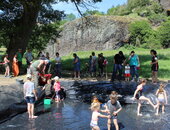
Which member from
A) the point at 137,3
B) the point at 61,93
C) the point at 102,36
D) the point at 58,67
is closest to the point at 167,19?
the point at 102,36

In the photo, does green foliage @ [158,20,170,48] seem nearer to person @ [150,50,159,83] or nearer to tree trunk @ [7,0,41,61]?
tree trunk @ [7,0,41,61]

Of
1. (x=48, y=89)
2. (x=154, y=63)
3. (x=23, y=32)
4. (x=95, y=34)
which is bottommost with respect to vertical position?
(x=48, y=89)

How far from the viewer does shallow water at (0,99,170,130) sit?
870cm

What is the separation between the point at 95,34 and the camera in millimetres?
36844

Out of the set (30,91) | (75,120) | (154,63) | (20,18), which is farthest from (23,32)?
(75,120)

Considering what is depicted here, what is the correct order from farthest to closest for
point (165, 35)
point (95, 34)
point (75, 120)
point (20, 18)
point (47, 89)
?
point (95, 34) < point (165, 35) < point (20, 18) < point (47, 89) < point (75, 120)

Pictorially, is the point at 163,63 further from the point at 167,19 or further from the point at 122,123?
the point at 167,19

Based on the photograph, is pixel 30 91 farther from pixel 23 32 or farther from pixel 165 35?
pixel 165 35

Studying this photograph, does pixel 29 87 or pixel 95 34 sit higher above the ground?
pixel 95 34

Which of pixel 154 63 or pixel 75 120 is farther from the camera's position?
pixel 154 63

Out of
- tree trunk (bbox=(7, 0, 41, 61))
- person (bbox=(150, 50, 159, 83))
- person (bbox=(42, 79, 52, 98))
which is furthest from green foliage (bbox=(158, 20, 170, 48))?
person (bbox=(42, 79, 52, 98))

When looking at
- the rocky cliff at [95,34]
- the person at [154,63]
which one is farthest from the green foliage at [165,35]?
the person at [154,63]

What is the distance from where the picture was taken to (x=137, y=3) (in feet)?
163

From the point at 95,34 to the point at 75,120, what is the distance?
2791cm
